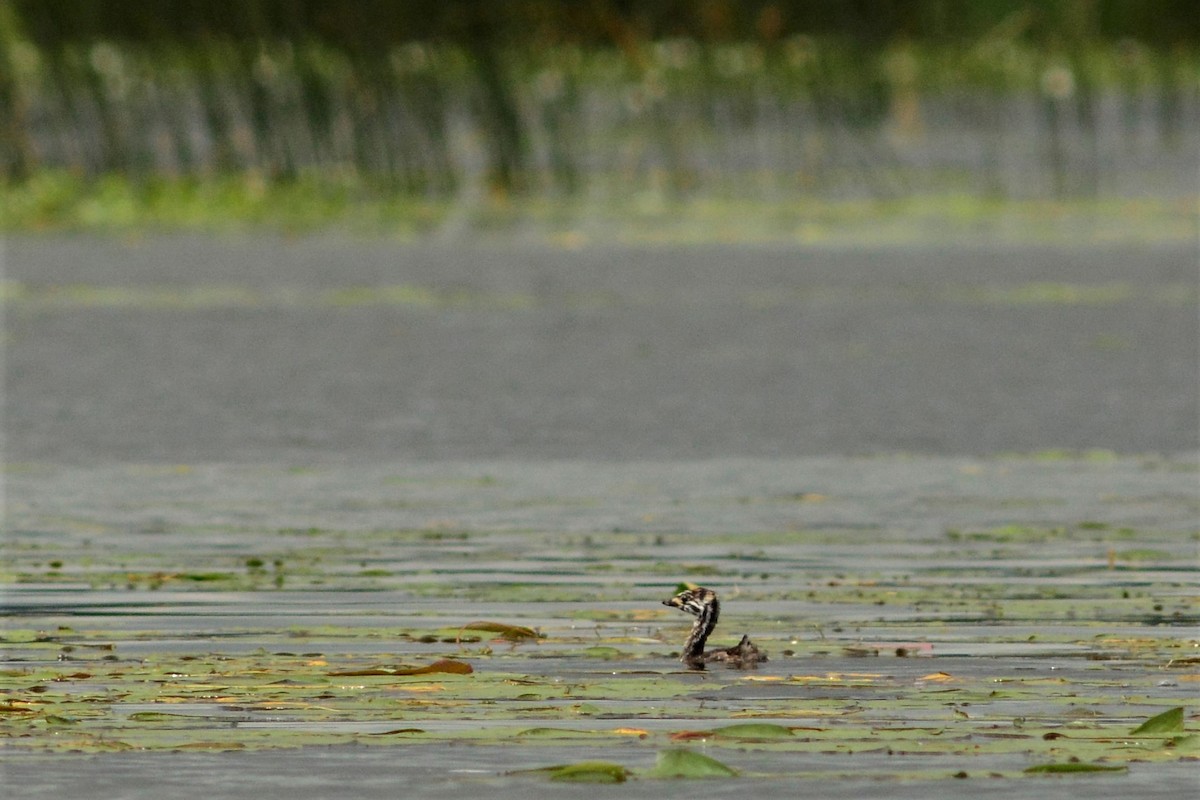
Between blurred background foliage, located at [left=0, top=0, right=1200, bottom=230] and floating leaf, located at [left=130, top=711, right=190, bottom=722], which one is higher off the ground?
blurred background foliage, located at [left=0, top=0, right=1200, bottom=230]

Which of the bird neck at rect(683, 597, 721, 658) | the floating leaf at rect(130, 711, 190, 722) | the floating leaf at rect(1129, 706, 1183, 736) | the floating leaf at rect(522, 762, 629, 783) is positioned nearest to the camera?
the floating leaf at rect(522, 762, 629, 783)

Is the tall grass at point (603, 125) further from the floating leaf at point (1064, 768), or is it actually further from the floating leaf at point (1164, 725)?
the floating leaf at point (1064, 768)

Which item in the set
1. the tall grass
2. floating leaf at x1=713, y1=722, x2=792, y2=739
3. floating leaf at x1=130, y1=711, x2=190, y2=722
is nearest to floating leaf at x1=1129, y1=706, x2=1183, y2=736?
floating leaf at x1=713, y1=722, x2=792, y2=739

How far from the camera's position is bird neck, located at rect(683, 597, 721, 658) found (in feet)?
24.5

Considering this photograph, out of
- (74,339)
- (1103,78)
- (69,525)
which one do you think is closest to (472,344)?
(74,339)

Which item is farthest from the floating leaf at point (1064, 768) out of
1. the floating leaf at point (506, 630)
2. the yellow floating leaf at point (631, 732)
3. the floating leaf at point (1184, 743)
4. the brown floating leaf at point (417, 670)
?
the floating leaf at point (506, 630)

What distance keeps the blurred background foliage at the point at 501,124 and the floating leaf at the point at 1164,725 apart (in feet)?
67.8

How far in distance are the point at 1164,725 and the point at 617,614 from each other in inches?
92.1

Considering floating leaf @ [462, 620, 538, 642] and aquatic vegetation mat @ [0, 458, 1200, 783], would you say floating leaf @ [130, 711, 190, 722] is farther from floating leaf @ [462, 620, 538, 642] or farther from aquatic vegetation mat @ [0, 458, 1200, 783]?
floating leaf @ [462, 620, 538, 642]

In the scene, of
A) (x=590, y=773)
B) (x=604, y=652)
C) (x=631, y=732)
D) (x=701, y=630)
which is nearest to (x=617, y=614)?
(x=604, y=652)

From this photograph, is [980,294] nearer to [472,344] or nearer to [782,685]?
[472,344]

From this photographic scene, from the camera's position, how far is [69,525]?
10.5 metres

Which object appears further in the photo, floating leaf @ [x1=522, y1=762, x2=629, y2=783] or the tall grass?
the tall grass

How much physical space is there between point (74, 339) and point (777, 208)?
1187cm
